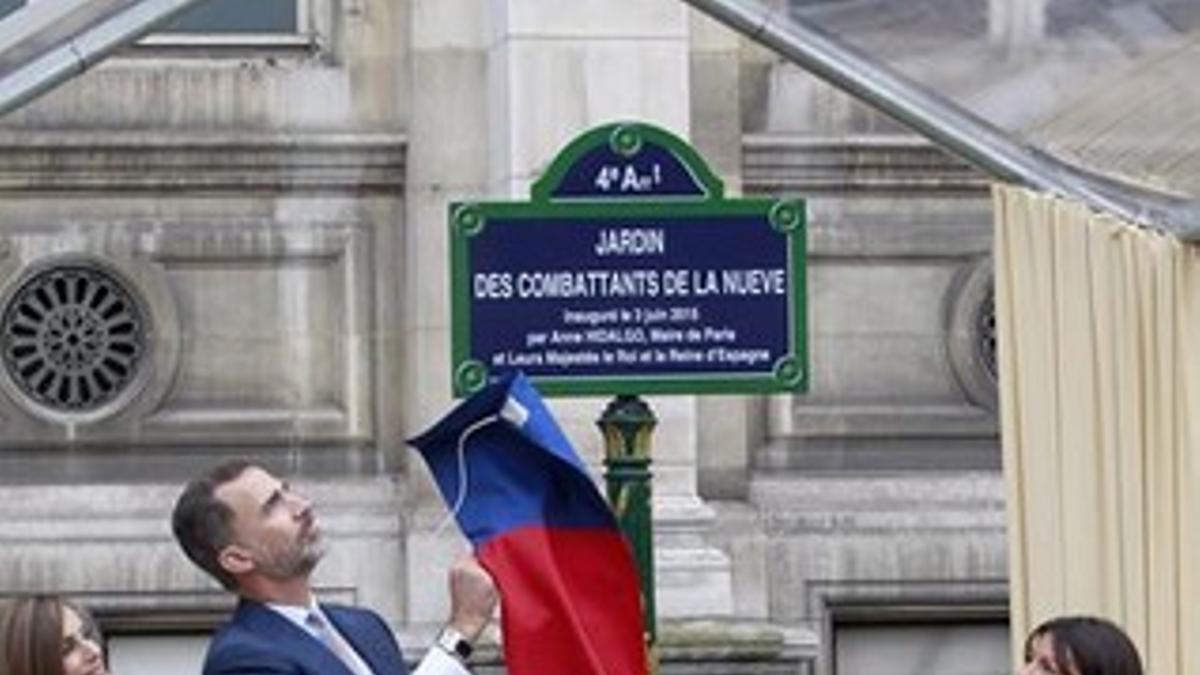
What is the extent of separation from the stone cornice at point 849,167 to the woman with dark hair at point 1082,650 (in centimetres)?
972

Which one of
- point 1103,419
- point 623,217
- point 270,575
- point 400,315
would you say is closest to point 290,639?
point 270,575

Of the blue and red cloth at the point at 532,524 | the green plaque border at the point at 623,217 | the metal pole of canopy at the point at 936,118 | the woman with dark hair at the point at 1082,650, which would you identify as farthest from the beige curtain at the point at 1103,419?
the green plaque border at the point at 623,217

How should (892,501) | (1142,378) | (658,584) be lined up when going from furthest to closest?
(892,501) → (658,584) → (1142,378)

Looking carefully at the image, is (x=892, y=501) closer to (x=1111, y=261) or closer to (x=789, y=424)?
(x=789, y=424)

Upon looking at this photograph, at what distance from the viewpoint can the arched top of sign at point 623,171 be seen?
1452 cm

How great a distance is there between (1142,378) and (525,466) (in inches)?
54.9

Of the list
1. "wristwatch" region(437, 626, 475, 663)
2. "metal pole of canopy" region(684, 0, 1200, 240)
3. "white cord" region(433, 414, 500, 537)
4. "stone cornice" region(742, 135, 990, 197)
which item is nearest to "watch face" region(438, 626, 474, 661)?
"wristwatch" region(437, 626, 475, 663)

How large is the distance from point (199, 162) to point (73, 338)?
801 millimetres

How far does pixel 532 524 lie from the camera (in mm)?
11430

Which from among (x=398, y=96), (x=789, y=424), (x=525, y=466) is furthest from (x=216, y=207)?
(x=525, y=466)

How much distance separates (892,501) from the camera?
19984 millimetres

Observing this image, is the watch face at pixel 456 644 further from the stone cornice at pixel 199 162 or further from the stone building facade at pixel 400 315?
the stone cornice at pixel 199 162

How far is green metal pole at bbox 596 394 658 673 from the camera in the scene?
13.9 metres

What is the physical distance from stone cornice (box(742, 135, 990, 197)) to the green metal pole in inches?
222
